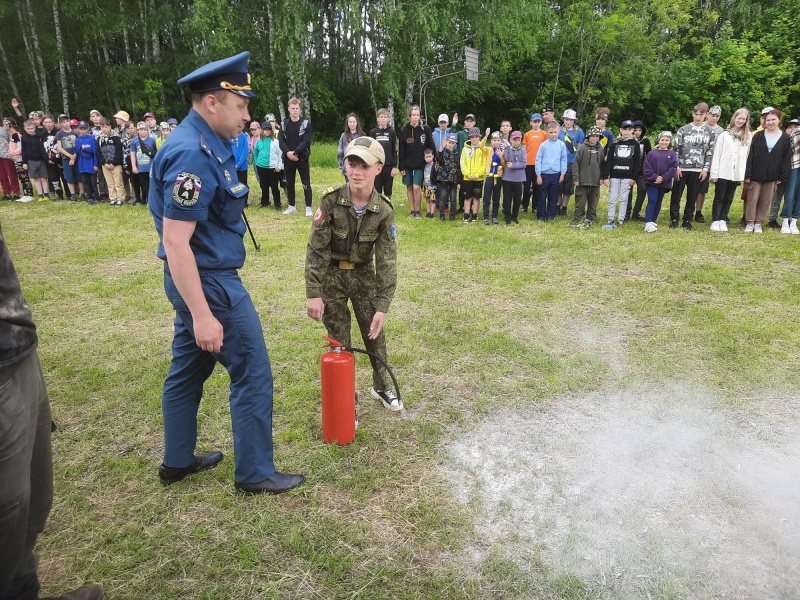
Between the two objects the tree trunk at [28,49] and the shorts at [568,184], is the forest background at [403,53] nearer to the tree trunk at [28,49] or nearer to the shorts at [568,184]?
the tree trunk at [28,49]

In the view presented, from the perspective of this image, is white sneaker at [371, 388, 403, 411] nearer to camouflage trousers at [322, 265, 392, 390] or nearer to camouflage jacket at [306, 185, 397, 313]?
camouflage trousers at [322, 265, 392, 390]

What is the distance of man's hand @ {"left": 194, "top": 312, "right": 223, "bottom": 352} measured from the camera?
8.21ft

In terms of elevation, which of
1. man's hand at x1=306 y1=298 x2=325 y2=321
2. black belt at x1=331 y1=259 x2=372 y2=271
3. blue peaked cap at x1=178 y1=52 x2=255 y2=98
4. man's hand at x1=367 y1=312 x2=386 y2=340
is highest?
blue peaked cap at x1=178 y1=52 x2=255 y2=98

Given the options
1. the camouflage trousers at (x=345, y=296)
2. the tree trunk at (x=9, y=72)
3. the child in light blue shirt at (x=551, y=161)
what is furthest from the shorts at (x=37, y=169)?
the tree trunk at (x=9, y=72)

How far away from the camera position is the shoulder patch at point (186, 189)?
2.35 meters

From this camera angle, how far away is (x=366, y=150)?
10.5 ft

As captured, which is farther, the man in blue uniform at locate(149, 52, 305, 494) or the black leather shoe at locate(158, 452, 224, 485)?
the black leather shoe at locate(158, 452, 224, 485)

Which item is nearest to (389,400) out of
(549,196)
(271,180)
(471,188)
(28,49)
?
(471,188)

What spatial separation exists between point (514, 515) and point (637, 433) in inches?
50.1

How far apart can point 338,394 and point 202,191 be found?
155cm

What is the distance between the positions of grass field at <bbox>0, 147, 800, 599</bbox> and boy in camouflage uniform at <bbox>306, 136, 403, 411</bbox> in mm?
800

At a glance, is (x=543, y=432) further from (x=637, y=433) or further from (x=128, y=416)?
(x=128, y=416)

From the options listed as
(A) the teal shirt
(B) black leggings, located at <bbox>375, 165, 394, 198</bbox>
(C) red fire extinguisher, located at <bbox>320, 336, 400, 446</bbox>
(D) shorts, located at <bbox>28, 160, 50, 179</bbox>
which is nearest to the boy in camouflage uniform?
(C) red fire extinguisher, located at <bbox>320, 336, 400, 446</bbox>

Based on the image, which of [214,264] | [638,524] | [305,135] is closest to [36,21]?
[305,135]
